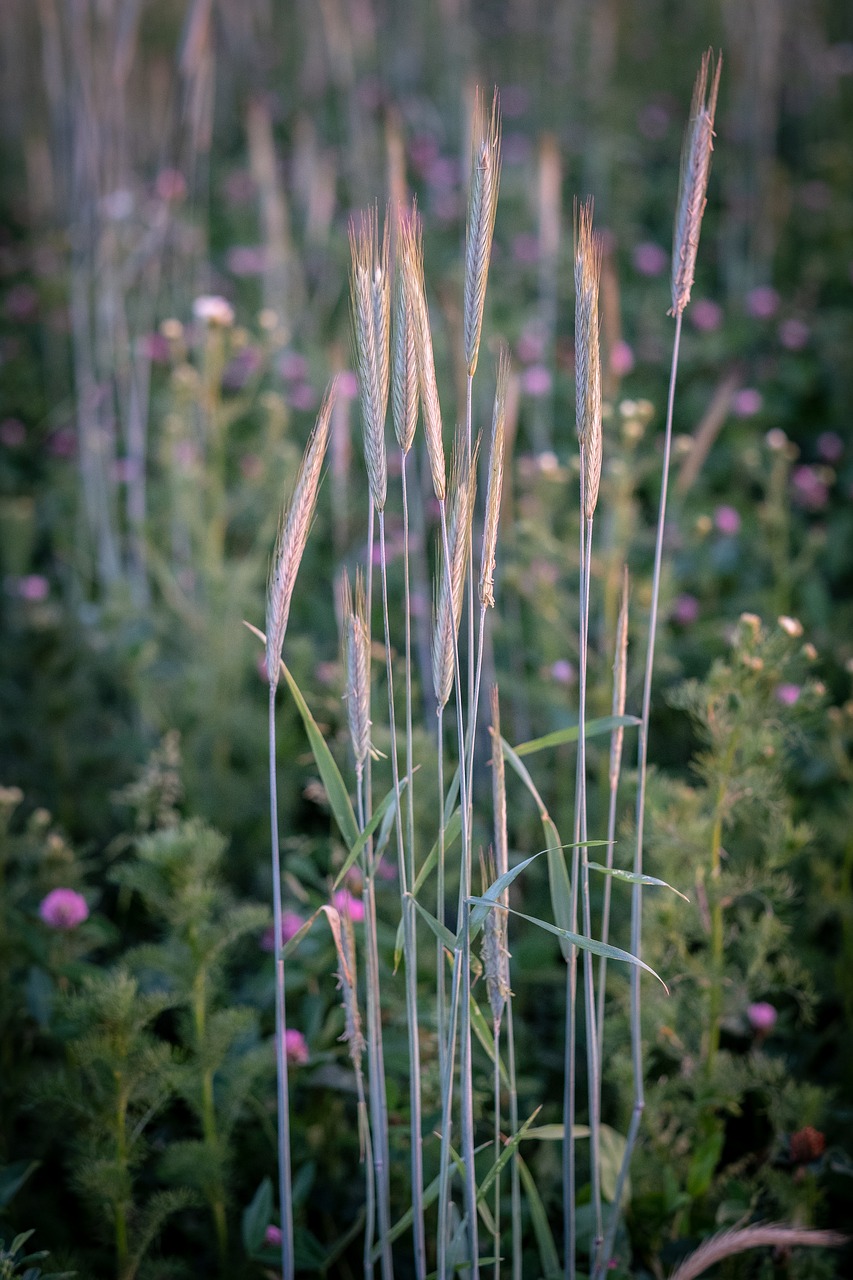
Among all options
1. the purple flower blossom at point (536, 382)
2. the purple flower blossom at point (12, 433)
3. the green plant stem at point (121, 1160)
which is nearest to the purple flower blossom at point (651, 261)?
the purple flower blossom at point (536, 382)

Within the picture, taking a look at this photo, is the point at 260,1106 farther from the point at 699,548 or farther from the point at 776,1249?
the point at 699,548

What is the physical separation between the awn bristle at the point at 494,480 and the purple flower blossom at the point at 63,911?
2.26ft

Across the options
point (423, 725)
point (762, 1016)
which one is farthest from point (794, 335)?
point (762, 1016)

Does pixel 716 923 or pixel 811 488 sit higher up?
pixel 811 488

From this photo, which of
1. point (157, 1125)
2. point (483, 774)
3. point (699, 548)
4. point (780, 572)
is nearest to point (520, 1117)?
point (157, 1125)

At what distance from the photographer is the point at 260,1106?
3.45 feet

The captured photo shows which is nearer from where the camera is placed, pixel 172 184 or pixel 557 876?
pixel 557 876

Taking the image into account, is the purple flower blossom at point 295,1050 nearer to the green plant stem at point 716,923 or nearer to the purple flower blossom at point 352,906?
the purple flower blossom at point 352,906

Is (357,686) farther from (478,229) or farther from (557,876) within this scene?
(478,229)

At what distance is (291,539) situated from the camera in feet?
2.21

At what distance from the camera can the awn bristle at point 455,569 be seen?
68 centimetres

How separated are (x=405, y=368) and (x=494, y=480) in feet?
0.33

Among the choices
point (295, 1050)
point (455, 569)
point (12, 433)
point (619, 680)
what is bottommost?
point (295, 1050)

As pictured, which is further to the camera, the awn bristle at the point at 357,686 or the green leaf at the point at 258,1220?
the green leaf at the point at 258,1220
